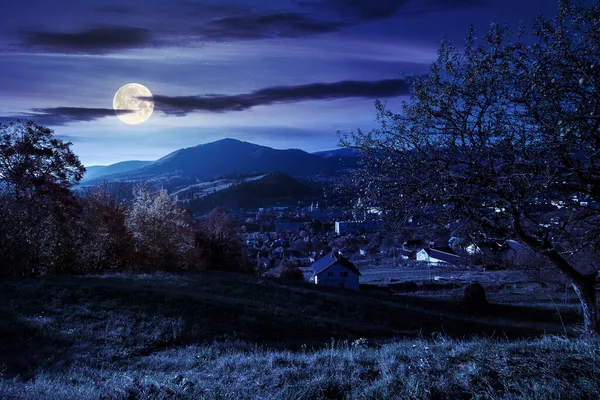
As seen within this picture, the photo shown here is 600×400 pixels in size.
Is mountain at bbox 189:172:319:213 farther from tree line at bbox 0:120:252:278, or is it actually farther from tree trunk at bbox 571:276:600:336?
tree trunk at bbox 571:276:600:336

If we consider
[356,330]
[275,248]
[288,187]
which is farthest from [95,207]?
[288,187]

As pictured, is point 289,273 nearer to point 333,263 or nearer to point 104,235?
point 333,263

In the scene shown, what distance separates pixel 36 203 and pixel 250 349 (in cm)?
2195

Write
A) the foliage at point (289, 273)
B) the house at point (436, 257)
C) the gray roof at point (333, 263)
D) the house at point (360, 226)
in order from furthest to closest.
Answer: the house at point (436, 257) → the gray roof at point (333, 263) → the foliage at point (289, 273) → the house at point (360, 226)

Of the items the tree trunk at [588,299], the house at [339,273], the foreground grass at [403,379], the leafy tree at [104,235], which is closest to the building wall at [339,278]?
the house at [339,273]

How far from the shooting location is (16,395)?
4.91 metres

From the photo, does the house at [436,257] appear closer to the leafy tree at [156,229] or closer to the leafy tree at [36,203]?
the leafy tree at [156,229]

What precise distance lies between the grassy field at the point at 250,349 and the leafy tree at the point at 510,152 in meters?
1.93

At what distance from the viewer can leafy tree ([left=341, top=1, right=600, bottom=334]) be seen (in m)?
6.54

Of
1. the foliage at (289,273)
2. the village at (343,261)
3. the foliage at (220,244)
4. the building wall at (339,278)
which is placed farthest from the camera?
the building wall at (339,278)

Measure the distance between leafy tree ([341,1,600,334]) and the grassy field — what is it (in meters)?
1.93

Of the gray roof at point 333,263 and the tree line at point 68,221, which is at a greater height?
the tree line at point 68,221

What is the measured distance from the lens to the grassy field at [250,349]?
184 inches

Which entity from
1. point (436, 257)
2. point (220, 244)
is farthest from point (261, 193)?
point (220, 244)
